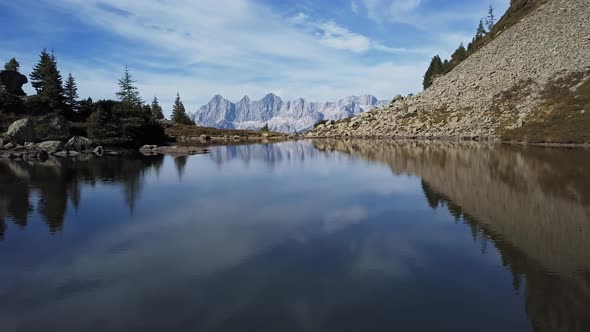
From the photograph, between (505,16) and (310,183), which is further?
(505,16)

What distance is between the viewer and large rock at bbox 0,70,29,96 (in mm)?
105000

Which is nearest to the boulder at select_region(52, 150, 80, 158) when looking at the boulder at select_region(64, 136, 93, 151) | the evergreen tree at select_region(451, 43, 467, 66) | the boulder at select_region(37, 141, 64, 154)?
the boulder at select_region(37, 141, 64, 154)

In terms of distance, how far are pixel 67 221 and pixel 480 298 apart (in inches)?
1066

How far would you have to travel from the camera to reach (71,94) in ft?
370

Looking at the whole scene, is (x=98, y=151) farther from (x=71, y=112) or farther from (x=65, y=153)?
(x=71, y=112)

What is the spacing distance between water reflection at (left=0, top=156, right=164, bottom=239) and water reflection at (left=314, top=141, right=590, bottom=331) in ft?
88.2

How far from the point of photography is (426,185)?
4400 cm

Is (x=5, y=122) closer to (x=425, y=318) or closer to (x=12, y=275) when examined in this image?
(x=12, y=275)

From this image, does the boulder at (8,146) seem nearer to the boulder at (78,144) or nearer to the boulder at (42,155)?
the boulder at (42,155)

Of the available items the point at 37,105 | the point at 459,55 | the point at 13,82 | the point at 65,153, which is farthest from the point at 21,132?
the point at 459,55

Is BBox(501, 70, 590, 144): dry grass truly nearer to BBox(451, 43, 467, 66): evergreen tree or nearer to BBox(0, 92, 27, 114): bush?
BBox(451, 43, 467, 66): evergreen tree

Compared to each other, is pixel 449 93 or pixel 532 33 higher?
pixel 532 33

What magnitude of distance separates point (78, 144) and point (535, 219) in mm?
97416

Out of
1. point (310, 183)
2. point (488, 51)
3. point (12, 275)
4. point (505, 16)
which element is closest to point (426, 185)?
point (310, 183)
